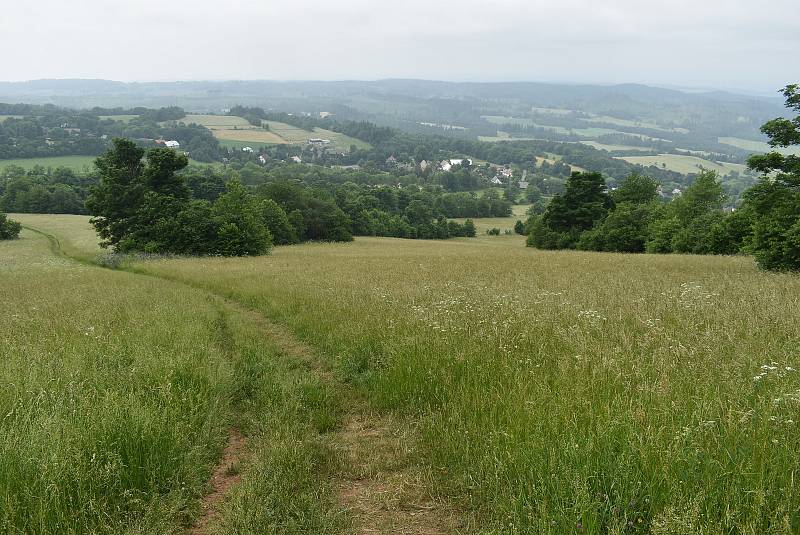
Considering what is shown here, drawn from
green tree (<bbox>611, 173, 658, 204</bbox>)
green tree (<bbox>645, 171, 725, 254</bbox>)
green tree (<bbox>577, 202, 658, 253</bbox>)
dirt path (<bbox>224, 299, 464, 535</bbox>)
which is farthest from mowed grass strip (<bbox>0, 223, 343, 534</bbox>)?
green tree (<bbox>611, 173, 658, 204</bbox>)

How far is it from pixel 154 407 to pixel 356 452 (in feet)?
7.13

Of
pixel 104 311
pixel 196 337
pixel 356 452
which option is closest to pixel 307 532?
pixel 356 452

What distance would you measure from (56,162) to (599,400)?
166m

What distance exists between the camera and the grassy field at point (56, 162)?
12462 centimetres

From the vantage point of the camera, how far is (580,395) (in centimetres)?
460

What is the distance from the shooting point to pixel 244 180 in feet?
401

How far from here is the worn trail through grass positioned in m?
3.78

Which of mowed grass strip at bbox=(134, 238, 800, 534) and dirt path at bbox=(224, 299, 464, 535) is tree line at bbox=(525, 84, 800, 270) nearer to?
mowed grass strip at bbox=(134, 238, 800, 534)

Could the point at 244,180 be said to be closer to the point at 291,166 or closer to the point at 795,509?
the point at 291,166

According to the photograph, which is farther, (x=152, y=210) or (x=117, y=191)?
(x=117, y=191)

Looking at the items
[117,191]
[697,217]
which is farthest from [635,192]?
[117,191]

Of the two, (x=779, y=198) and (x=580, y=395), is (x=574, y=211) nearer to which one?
(x=779, y=198)

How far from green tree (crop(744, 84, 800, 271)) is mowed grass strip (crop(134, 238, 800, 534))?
6.77m

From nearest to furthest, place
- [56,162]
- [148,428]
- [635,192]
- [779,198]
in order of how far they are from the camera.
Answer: [148,428] → [779,198] → [635,192] → [56,162]
